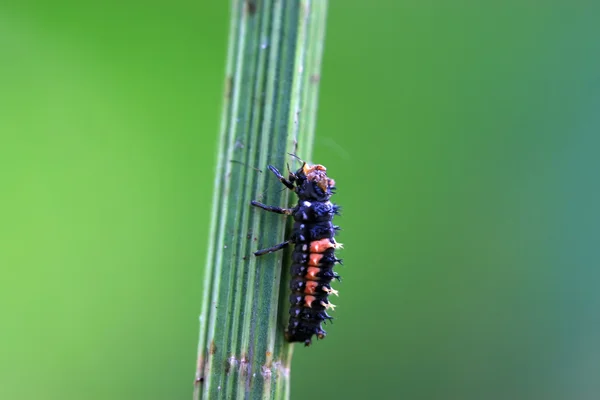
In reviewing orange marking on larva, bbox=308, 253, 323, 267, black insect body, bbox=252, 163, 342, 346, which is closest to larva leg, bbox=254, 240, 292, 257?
black insect body, bbox=252, 163, 342, 346

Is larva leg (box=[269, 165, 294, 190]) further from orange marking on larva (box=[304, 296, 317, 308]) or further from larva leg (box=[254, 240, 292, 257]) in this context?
orange marking on larva (box=[304, 296, 317, 308])

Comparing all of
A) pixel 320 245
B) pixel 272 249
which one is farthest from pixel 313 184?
pixel 272 249

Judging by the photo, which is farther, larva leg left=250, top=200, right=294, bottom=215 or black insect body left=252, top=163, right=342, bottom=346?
black insect body left=252, top=163, right=342, bottom=346

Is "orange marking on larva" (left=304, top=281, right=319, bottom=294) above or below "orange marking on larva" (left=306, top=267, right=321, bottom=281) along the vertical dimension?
below

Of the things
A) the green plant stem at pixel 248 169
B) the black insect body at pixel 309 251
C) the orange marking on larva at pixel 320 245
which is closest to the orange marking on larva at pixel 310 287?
the black insect body at pixel 309 251

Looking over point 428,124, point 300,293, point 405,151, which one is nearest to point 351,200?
point 405,151

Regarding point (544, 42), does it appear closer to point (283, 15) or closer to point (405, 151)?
point (405, 151)
